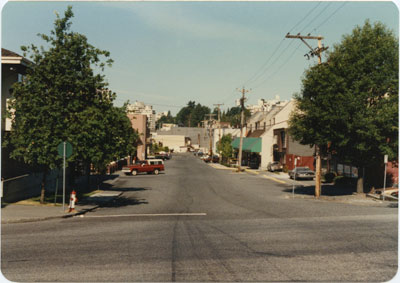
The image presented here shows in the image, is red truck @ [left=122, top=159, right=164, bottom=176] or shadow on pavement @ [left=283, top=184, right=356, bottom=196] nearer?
shadow on pavement @ [left=283, top=184, right=356, bottom=196]

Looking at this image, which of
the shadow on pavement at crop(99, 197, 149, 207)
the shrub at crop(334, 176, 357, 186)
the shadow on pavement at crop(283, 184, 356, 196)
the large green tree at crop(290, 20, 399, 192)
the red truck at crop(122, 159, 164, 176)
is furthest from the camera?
the red truck at crop(122, 159, 164, 176)

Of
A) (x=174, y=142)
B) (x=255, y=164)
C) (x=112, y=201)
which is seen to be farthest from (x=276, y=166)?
(x=174, y=142)

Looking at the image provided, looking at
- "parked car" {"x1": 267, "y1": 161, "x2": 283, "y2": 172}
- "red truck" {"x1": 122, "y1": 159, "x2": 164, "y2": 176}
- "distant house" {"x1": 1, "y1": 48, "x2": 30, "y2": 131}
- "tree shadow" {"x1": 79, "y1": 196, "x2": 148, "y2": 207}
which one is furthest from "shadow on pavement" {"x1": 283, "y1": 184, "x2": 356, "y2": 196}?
"red truck" {"x1": 122, "y1": 159, "x2": 164, "y2": 176}

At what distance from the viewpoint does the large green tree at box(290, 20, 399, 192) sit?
24.8 metres

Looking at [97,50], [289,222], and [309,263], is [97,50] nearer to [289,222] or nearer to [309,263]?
[289,222]

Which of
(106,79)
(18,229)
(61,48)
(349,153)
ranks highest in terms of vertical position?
(61,48)

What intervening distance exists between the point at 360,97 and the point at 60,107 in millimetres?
17878

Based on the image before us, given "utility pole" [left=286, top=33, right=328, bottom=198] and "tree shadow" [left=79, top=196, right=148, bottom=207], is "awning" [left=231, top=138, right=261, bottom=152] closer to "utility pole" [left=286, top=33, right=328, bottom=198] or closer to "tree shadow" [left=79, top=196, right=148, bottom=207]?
"utility pole" [left=286, top=33, right=328, bottom=198]

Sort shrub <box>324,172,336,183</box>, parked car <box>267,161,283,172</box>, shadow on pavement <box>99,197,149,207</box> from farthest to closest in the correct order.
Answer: parked car <box>267,161,283,172</box> < shrub <box>324,172,336,183</box> < shadow on pavement <box>99,197,149,207</box>

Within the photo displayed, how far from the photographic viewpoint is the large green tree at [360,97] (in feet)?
81.4

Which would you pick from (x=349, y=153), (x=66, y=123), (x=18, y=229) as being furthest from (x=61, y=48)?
(x=349, y=153)

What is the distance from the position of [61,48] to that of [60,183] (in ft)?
45.8

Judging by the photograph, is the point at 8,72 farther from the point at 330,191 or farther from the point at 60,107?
the point at 330,191

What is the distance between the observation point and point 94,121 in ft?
61.8
